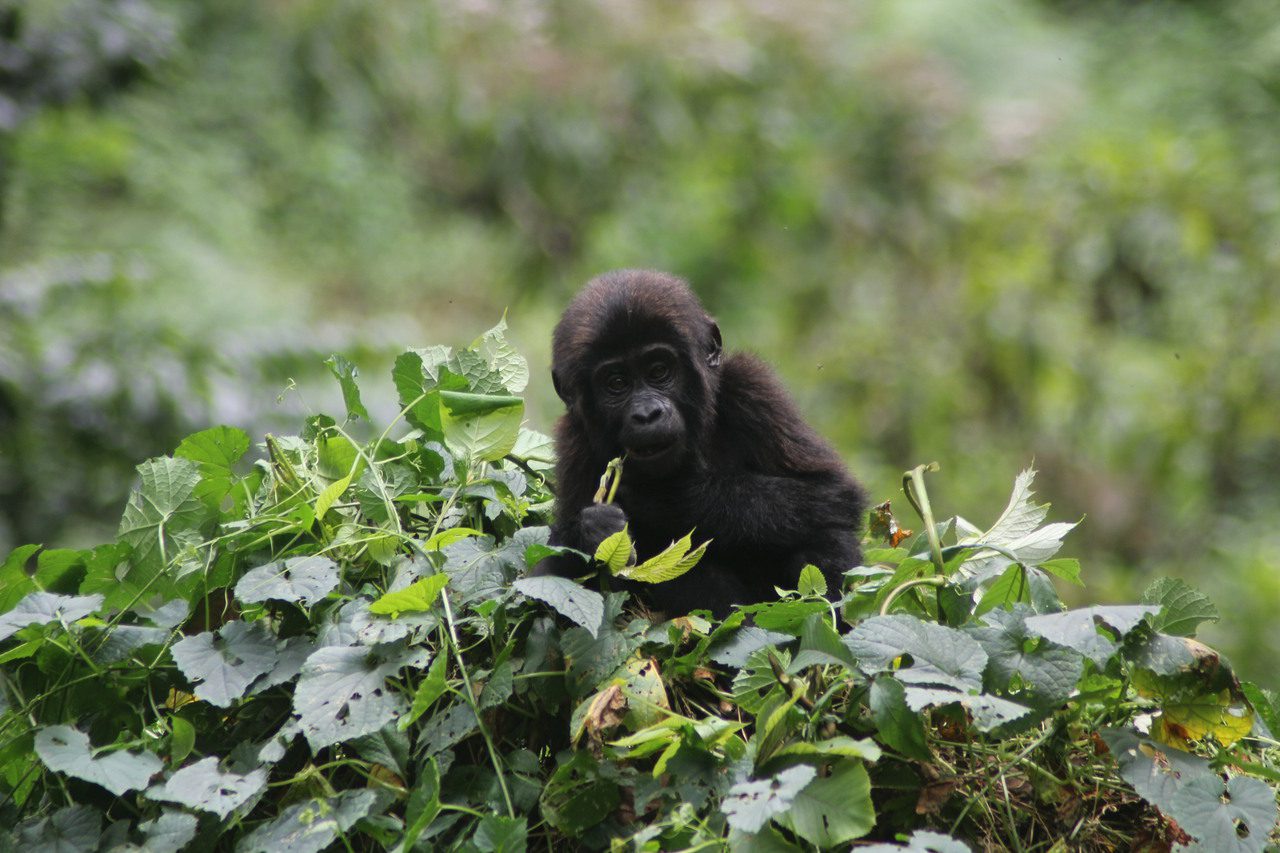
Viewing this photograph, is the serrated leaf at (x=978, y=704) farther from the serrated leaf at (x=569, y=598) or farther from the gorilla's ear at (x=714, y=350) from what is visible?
the gorilla's ear at (x=714, y=350)

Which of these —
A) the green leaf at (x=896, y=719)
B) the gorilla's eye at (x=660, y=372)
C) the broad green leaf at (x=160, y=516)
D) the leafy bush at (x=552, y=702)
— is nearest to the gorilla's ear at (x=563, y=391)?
the gorilla's eye at (x=660, y=372)

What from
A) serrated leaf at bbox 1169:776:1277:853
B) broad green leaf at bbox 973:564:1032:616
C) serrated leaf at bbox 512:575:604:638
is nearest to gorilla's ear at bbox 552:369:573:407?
serrated leaf at bbox 512:575:604:638

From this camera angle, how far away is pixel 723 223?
29.1ft

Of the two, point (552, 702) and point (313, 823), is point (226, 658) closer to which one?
point (313, 823)

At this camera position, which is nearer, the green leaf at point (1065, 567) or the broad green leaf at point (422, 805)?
the broad green leaf at point (422, 805)

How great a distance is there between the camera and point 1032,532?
2160mm

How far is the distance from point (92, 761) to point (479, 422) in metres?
0.86

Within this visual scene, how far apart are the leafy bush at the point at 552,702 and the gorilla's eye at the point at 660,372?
828mm

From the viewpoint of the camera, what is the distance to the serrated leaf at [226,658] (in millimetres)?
1886

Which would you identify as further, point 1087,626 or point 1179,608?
point 1179,608

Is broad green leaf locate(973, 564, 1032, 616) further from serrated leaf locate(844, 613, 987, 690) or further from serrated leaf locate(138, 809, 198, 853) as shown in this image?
serrated leaf locate(138, 809, 198, 853)

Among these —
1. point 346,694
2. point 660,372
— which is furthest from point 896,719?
point 660,372

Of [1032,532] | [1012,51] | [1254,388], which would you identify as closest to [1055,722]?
[1032,532]

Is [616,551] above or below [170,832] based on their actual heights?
above
